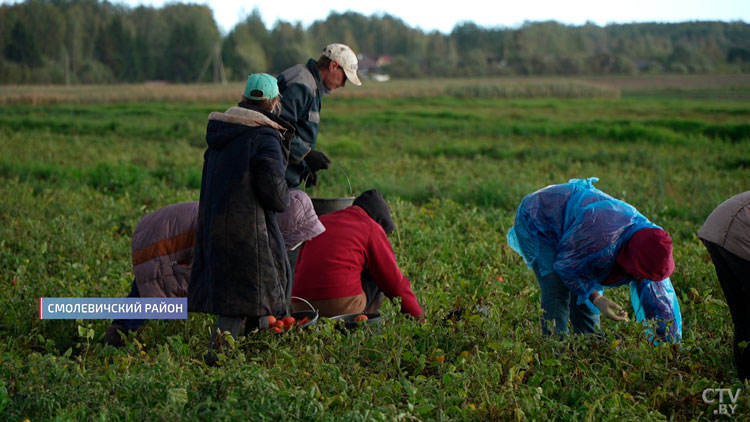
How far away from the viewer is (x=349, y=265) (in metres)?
4.45

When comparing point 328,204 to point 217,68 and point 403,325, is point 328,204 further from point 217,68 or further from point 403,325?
point 217,68

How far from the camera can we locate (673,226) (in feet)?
26.0

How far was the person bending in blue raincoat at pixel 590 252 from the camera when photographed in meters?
3.81

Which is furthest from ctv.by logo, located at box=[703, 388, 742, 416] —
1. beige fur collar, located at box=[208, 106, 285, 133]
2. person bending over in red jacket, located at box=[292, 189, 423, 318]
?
beige fur collar, located at box=[208, 106, 285, 133]

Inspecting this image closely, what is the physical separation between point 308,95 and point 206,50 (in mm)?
73160

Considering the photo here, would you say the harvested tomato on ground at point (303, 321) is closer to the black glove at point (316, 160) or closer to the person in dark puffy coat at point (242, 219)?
the person in dark puffy coat at point (242, 219)

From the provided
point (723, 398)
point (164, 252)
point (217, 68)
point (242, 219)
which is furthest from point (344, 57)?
point (217, 68)

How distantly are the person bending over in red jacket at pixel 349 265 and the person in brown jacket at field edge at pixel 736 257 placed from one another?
1.66 metres

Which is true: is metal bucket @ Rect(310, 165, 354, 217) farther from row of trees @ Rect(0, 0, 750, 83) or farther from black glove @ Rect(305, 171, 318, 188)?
row of trees @ Rect(0, 0, 750, 83)

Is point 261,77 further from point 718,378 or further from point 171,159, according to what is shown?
point 171,159

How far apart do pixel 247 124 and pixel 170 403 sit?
1.63 metres

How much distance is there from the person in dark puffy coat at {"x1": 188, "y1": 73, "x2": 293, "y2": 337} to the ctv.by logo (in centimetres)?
214

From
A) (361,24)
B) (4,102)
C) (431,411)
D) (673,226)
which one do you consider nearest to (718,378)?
(431,411)
